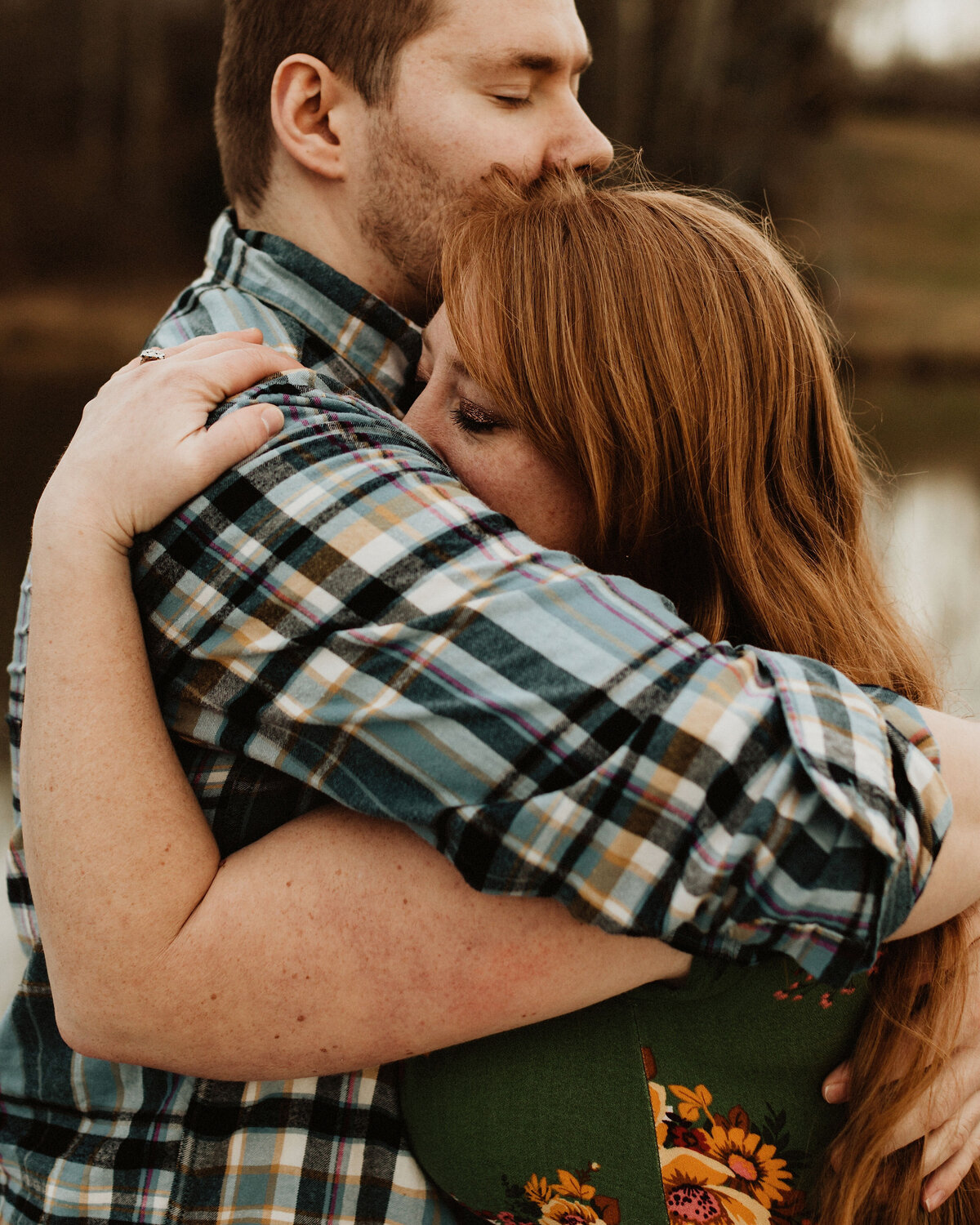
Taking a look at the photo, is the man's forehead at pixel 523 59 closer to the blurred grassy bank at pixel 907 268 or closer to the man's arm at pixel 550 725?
the man's arm at pixel 550 725

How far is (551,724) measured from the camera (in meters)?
0.64

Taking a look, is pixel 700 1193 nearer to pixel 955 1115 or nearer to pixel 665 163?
pixel 955 1115

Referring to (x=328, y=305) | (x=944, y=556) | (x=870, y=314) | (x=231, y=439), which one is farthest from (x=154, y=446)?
(x=870, y=314)

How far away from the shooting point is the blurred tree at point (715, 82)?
3.45 meters

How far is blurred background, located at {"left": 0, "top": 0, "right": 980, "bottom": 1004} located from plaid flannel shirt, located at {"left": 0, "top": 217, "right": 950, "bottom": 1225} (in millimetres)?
757

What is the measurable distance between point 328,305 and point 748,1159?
97cm

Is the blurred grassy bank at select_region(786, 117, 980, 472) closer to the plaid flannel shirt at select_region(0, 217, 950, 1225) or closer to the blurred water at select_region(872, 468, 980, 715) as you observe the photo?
the blurred water at select_region(872, 468, 980, 715)

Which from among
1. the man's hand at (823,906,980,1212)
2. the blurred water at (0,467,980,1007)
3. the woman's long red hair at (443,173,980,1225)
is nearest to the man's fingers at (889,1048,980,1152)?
the man's hand at (823,906,980,1212)

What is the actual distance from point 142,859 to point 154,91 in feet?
9.93

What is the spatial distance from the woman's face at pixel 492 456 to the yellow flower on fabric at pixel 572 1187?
1.99 ft

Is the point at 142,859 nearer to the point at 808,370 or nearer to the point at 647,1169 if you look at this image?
the point at 647,1169

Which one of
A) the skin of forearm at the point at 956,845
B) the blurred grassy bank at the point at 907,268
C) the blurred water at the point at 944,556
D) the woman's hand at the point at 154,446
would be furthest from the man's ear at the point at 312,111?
the blurred grassy bank at the point at 907,268

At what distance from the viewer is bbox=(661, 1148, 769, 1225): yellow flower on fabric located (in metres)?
0.80

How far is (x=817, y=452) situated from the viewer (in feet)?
3.60
